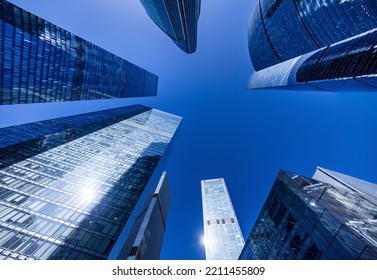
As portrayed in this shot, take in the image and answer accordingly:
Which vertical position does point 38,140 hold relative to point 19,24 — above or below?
below

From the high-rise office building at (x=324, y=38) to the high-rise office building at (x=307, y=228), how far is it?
31516mm

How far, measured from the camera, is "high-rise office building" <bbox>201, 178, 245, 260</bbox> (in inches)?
4660

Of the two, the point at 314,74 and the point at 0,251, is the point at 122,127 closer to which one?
the point at 0,251

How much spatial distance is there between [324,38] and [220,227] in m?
112

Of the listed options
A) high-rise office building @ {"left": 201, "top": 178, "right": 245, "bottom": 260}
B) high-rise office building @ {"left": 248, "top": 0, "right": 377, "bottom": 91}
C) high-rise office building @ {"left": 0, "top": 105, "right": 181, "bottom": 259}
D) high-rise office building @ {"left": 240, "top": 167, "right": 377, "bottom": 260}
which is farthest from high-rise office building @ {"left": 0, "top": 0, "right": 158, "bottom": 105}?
high-rise office building @ {"left": 201, "top": 178, "right": 245, "bottom": 260}

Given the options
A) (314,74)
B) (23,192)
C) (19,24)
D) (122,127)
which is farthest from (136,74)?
(23,192)

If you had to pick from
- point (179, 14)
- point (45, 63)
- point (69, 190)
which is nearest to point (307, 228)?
point (69, 190)

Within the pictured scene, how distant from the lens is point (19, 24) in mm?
58125

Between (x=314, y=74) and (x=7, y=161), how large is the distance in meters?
86.6

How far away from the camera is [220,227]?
13438cm

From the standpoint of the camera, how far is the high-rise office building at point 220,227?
4660 inches

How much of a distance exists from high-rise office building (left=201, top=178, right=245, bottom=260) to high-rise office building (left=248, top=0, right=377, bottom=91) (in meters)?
86.7

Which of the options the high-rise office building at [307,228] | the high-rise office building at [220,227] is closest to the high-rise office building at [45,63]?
the high-rise office building at [307,228]

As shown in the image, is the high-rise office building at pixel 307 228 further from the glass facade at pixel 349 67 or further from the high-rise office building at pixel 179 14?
the high-rise office building at pixel 179 14
